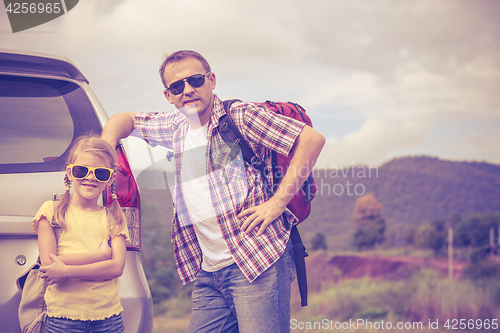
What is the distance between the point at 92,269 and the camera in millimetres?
1352

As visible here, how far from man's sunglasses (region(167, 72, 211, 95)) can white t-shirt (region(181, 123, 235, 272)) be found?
0.61 feet

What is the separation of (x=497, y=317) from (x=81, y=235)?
323 inches

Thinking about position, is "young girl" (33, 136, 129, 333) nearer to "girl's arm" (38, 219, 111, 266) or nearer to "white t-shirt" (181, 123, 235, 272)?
"girl's arm" (38, 219, 111, 266)

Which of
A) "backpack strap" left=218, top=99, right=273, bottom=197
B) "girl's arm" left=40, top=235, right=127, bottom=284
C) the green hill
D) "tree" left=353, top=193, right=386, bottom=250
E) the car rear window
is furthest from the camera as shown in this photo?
the green hill

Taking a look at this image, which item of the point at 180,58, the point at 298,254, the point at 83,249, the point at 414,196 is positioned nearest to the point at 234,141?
the point at 180,58

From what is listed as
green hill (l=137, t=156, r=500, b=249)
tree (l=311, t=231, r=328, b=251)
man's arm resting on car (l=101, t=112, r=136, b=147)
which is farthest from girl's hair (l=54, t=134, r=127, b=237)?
green hill (l=137, t=156, r=500, b=249)

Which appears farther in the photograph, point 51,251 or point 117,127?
point 117,127

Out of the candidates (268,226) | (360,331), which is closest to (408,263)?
(360,331)

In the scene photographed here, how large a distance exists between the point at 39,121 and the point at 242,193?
3.01ft

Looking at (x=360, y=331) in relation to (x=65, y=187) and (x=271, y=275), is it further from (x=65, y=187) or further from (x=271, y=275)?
(x=65, y=187)

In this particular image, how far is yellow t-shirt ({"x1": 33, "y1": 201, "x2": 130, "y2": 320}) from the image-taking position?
135 cm

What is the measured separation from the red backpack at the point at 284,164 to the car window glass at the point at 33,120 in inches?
26.9

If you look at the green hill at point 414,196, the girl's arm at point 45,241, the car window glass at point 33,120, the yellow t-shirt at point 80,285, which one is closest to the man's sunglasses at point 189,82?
the car window glass at point 33,120

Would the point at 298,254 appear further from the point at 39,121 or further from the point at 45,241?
the point at 39,121
